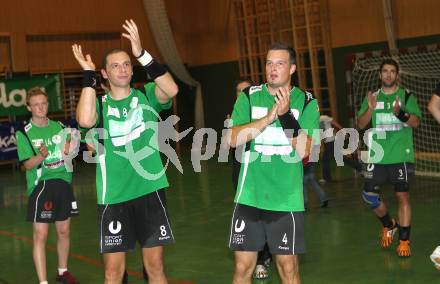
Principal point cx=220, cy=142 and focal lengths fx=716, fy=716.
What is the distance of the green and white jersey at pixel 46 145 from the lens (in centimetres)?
677

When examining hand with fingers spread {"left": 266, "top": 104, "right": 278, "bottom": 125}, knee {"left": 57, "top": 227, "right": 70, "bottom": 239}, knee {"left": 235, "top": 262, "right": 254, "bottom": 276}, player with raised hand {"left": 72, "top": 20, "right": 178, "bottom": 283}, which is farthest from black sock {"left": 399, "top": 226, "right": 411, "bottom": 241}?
hand with fingers spread {"left": 266, "top": 104, "right": 278, "bottom": 125}

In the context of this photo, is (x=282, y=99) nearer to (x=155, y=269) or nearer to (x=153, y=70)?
(x=153, y=70)

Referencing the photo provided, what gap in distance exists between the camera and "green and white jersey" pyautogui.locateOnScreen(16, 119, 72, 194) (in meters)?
6.77

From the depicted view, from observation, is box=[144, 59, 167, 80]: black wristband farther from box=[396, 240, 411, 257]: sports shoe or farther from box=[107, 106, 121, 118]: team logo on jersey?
box=[396, 240, 411, 257]: sports shoe

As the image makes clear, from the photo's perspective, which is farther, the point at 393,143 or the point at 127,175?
the point at 393,143

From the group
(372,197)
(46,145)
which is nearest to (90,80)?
(46,145)

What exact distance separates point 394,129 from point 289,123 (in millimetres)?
3496

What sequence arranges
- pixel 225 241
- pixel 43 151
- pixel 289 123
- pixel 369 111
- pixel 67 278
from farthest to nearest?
pixel 225 241 → pixel 369 111 → pixel 67 278 → pixel 43 151 → pixel 289 123

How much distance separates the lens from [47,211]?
271 inches

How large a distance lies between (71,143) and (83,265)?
1.90 meters

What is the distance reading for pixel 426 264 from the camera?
7.23 metres

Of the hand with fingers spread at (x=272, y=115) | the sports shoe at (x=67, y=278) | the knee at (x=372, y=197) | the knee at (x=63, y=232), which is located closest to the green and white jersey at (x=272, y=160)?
the hand with fingers spread at (x=272, y=115)

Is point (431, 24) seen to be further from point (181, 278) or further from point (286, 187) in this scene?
point (286, 187)

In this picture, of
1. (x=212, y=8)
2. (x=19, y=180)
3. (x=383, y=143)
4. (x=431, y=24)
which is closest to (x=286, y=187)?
(x=383, y=143)
